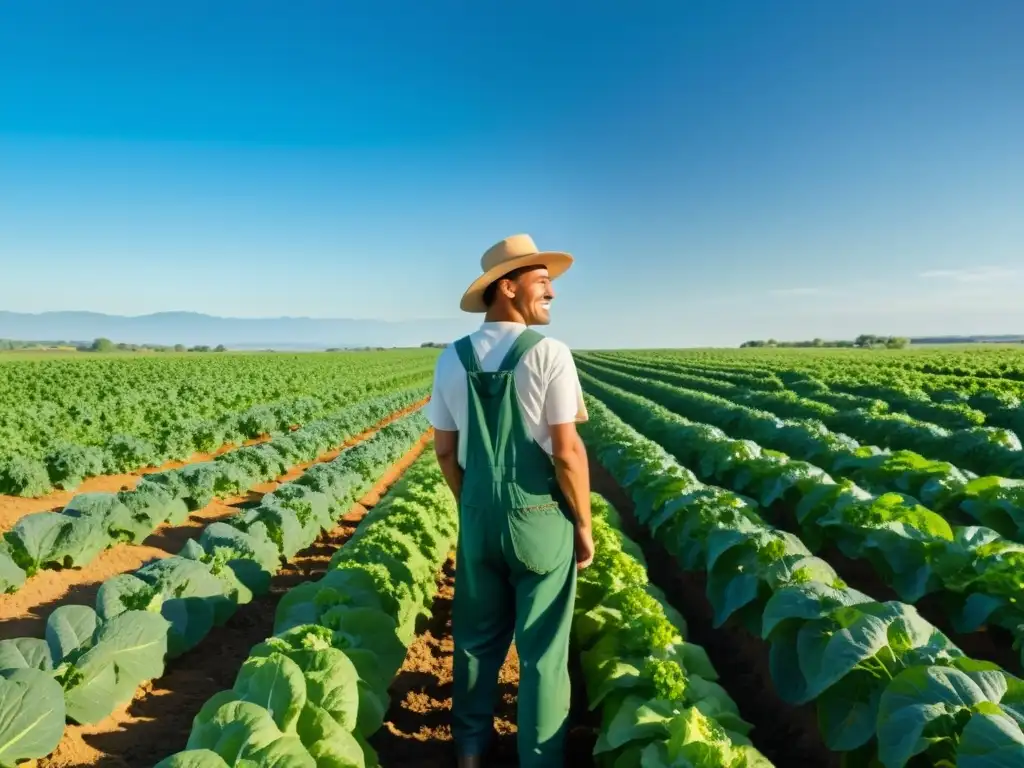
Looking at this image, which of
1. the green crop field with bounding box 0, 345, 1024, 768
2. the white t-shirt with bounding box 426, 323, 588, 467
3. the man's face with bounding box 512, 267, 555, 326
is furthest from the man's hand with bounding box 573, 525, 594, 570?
the man's face with bounding box 512, 267, 555, 326

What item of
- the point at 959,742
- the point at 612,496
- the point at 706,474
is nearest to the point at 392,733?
the point at 959,742

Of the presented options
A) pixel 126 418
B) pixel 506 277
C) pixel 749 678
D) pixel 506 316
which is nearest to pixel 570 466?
pixel 506 316

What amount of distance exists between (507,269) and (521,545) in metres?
1.31

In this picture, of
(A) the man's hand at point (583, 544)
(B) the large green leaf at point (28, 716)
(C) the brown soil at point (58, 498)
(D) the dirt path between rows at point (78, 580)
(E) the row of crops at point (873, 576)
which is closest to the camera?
(E) the row of crops at point (873, 576)

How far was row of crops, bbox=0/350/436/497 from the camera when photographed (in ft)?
39.0

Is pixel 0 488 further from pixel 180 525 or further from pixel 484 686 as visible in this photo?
pixel 484 686

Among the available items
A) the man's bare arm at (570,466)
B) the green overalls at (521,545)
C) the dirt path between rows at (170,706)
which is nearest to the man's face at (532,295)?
the green overalls at (521,545)

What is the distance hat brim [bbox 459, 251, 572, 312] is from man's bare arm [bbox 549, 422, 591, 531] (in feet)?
2.56

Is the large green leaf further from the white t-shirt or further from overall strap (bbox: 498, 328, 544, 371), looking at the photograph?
overall strap (bbox: 498, 328, 544, 371)

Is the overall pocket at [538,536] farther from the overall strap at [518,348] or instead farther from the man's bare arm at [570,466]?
the overall strap at [518,348]

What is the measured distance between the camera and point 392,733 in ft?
13.3

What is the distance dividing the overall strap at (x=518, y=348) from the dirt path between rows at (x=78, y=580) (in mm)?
5109

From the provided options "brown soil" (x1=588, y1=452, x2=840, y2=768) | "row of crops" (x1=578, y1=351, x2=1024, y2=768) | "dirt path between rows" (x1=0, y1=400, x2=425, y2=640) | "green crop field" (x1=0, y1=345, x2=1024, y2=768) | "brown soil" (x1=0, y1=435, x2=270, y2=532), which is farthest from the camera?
"brown soil" (x1=0, y1=435, x2=270, y2=532)

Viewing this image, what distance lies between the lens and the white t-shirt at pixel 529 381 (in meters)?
3.10
